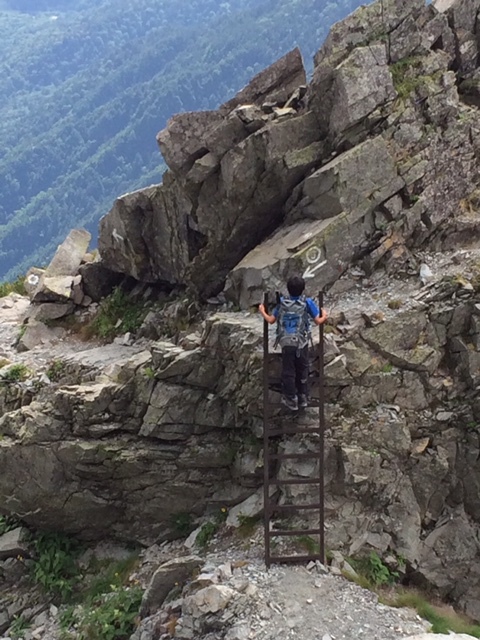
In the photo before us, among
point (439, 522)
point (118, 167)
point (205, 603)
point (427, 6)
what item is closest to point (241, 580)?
point (205, 603)

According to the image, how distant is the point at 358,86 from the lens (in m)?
17.0

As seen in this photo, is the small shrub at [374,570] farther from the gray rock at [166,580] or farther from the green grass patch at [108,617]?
the green grass patch at [108,617]

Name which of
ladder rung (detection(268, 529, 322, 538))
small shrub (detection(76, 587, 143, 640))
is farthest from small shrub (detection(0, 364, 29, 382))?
ladder rung (detection(268, 529, 322, 538))

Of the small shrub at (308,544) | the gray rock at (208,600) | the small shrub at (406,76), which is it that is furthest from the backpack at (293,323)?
the small shrub at (406,76)

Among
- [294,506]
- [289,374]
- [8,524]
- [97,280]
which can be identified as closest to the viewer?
[294,506]

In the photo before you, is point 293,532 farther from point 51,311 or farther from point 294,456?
point 51,311

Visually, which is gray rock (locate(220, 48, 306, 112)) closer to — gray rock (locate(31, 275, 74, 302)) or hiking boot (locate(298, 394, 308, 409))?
gray rock (locate(31, 275, 74, 302))

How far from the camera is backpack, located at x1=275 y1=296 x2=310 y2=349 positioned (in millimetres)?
13039

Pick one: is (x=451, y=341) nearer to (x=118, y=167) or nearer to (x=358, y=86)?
(x=358, y=86)

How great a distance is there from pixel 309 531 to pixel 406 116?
11.6 meters

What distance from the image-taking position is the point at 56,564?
55.1ft

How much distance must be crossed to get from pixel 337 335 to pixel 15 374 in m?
10.9

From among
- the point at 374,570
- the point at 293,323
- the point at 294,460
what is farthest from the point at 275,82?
the point at 374,570

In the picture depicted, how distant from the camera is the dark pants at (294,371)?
1321cm
